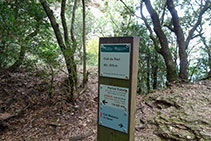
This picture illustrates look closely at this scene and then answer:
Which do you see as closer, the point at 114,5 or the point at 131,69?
the point at 131,69

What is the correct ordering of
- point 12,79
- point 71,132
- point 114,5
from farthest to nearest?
1. point 114,5
2. point 12,79
3. point 71,132

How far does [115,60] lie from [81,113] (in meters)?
3.51

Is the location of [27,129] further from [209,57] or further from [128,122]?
[209,57]

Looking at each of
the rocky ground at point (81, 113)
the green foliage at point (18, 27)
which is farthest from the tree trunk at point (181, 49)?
the green foliage at point (18, 27)

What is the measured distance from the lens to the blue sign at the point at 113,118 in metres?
1.66

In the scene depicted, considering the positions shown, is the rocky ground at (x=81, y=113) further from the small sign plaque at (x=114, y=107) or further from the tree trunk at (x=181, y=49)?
the small sign plaque at (x=114, y=107)

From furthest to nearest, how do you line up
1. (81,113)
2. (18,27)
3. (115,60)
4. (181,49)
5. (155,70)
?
1. (155,70)
2. (181,49)
3. (81,113)
4. (18,27)
5. (115,60)

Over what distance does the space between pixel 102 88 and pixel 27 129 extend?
376 centimetres

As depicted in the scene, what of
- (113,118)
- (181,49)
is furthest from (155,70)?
(113,118)

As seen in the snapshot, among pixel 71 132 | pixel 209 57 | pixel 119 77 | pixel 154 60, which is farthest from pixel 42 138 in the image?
pixel 209 57

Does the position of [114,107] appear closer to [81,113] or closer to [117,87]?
[117,87]

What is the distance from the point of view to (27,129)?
454 cm

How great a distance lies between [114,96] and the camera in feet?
5.62

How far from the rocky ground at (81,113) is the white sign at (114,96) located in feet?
5.32
